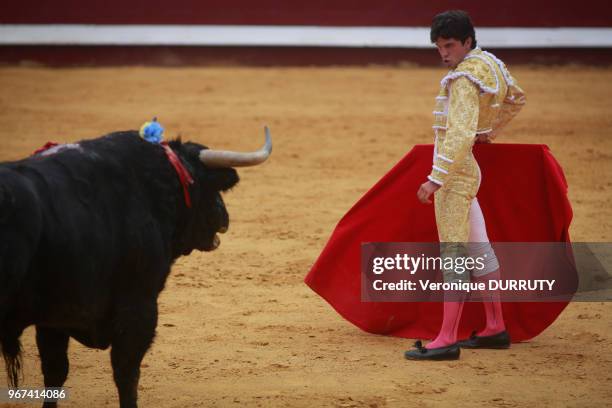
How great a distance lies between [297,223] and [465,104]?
9.28 feet

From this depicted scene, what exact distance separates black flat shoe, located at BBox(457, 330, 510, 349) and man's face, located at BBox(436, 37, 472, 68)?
3.69 ft

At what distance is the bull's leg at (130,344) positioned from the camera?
10.7ft

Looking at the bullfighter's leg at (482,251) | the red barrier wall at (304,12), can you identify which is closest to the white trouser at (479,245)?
the bullfighter's leg at (482,251)

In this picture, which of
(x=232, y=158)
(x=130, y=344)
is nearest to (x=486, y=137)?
(x=232, y=158)

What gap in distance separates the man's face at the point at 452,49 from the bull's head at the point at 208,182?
72 centimetres

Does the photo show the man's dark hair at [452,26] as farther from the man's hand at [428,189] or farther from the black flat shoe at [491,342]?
the black flat shoe at [491,342]

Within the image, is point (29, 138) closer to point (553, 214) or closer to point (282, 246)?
point (282, 246)

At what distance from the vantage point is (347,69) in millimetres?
12516

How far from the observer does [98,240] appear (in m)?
3.06

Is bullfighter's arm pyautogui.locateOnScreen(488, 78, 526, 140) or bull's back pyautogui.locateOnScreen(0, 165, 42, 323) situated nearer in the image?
bull's back pyautogui.locateOnScreen(0, 165, 42, 323)

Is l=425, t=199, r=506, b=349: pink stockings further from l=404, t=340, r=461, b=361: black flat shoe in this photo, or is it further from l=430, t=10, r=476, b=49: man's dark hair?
l=430, t=10, r=476, b=49: man's dark hair

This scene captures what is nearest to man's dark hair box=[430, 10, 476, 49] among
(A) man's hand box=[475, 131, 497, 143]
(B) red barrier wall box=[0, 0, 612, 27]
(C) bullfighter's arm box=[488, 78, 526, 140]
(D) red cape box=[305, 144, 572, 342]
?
(C) bullfighter's arm box=[488, 78, 526, 140]

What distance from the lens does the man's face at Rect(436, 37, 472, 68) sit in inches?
147

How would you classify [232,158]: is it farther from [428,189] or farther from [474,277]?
[474,277]
